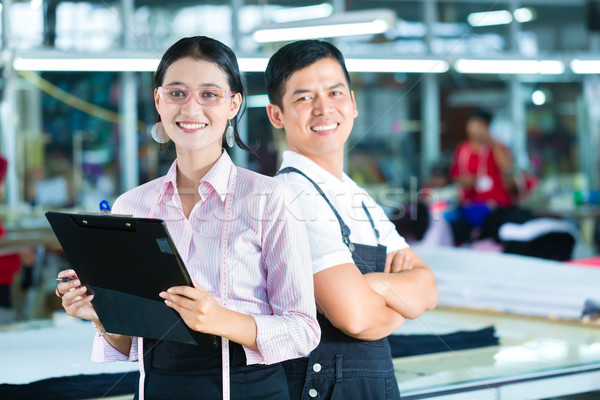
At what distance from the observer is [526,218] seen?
3.60 metres

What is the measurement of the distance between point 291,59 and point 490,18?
8.10m

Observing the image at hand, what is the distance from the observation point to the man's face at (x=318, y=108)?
1.44 meters

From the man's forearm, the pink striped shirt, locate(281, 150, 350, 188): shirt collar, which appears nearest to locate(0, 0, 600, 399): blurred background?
locate(281, 150, 350, 188): shirt collar

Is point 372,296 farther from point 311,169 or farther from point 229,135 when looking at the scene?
point 229,135

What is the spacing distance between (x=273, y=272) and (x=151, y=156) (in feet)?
23.3

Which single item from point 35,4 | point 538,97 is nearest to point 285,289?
point 35,4

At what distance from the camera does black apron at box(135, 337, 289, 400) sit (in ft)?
3.79

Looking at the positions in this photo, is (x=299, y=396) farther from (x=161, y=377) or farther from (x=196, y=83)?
(x=196, y=83)

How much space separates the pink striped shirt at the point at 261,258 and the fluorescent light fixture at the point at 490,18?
27.1ft

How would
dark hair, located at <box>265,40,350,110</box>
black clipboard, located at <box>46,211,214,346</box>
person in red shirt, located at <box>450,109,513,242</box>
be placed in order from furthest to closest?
1. person in red shirt, located at <box>450,109,513,242</box>
2. dark hair, located at <box>265,40,350,110</box>
3. black clipboard, located at <box>46,211,214,346</box>

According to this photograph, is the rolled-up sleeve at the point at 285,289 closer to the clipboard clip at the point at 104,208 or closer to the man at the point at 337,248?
the man at the point at 337,248

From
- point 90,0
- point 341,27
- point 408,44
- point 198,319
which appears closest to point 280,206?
point 198,319

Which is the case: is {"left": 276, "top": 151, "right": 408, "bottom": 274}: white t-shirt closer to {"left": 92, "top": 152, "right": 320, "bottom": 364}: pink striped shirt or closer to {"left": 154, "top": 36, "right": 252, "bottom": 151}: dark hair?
{"left": 92, "top": 152, "right": 320, "bottom": 364}: pink striped shirt

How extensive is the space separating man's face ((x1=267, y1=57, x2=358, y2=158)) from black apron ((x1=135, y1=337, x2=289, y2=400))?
1.66 ft
